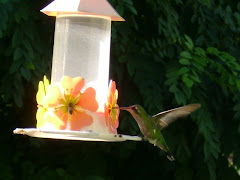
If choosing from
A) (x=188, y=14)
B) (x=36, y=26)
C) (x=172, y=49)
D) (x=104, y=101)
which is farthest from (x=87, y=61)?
(x=188, y=14)

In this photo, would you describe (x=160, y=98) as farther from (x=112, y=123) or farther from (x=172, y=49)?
(x=112, y=123)


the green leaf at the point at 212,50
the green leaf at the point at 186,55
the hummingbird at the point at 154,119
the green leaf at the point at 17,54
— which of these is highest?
the green leaf at the point at 212,50

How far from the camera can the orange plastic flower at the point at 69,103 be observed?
120 inches

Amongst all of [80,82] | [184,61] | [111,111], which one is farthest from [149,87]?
[80,82]

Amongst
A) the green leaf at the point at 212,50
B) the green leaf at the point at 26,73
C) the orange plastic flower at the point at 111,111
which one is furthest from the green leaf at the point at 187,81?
the orange plastic flower at the point at 111,111

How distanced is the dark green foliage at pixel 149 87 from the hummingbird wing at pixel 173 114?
0.94 meters

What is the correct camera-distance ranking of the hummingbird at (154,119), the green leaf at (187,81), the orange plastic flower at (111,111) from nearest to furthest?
the orange plastic flower at (111,111)
the hummingbird at (154,119)
the green leaf at (187,81)

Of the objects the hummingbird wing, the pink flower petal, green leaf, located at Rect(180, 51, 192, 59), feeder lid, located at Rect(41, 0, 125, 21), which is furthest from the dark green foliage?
the pink flower petal

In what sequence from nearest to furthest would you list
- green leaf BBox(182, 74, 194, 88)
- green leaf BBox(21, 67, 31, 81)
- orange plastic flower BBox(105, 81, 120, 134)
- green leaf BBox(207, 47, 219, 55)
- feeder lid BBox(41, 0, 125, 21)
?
feeder lid BBox(41, 0, 125, 21) < orange plastic flower BBox(105, 81, 120, 134) < green leaf BBox(21, 67, 31, 81) < green leaf BBox(182, 74, 194, 88) < green leaf BBox(207, 47, 219, 55)

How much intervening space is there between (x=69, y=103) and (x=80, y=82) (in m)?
0.12

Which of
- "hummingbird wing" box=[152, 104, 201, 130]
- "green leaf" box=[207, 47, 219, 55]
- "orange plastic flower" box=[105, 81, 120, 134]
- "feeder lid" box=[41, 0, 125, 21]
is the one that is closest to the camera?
"feeder lid" box=[41, 0, 125, 21]

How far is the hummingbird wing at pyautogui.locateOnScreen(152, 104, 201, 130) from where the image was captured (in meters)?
3.42

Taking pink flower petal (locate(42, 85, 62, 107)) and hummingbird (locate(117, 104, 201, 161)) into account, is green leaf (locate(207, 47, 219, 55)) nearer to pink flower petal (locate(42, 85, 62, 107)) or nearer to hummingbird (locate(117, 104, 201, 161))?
hummingbird (locate(117, 104, 201, 161))

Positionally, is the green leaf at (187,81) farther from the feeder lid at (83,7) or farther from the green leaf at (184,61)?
the feeder lid at (83,7)
